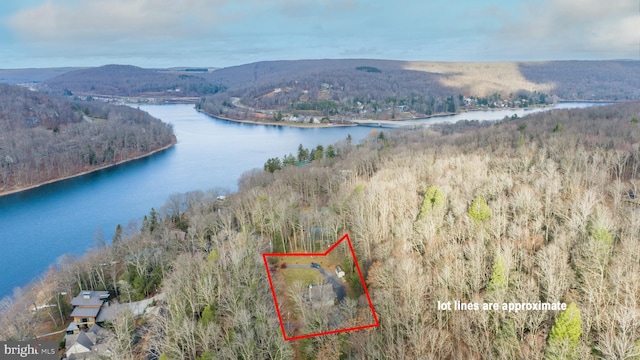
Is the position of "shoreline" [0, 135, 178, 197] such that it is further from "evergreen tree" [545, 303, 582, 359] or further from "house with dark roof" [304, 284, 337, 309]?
"evergreen tree" [545, 303, 582, 359]

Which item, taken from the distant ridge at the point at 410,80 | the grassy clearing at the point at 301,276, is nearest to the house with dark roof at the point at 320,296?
the grassy clearing at the point at 301,276

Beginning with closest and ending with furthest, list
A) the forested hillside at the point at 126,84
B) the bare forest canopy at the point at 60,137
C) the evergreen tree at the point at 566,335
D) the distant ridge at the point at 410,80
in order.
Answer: the evergreen tree at the point at 566,335 → the bare forest canopy at the point at 60,137 → the distant ridge at the point at 410,80 → the forested hillside at the point at 126,84

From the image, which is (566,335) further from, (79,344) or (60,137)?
(60,137)

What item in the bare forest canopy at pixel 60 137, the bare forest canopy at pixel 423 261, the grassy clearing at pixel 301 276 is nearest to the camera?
the bare forest canopy at pixel 423 261

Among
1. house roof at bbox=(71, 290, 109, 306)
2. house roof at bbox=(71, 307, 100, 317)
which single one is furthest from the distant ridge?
house roof at bbox=(71, 307, 100, 317)

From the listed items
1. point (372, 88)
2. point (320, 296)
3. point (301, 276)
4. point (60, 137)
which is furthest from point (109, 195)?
point (372, 88)

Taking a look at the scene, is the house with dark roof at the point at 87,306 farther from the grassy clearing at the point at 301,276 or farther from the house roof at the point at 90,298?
the grassy clearing at the point at 301,276
